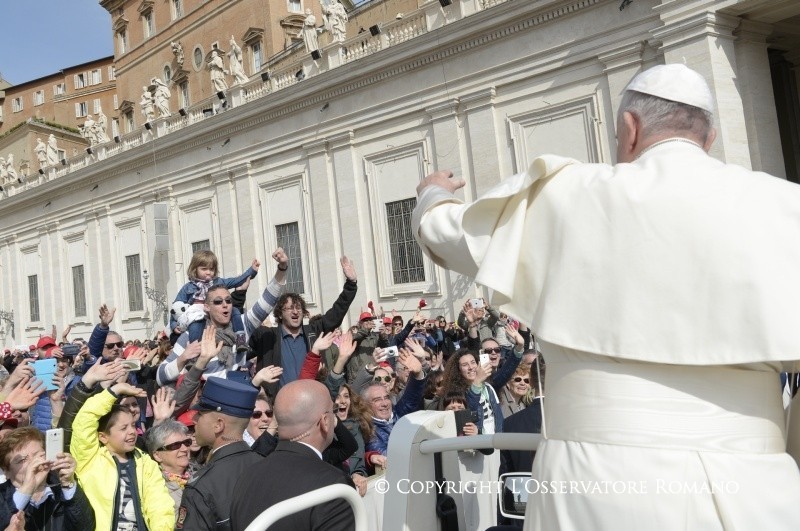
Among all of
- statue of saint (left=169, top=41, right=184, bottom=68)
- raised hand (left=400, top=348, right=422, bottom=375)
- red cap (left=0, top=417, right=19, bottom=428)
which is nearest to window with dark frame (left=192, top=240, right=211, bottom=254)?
statue of saint (left=169, top=41, right=184, bottom=68)

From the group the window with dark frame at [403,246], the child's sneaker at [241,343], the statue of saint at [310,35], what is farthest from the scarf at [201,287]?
the statue of saint at [310,35]

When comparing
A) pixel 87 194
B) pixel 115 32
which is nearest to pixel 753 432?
pixel 87 194

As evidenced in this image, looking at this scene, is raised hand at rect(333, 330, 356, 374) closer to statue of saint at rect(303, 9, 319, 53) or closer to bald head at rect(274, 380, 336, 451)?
bald head at rect(274, 380, 336, 451)

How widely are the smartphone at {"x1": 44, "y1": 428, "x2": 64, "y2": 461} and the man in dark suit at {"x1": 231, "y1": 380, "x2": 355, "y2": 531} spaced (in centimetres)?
123

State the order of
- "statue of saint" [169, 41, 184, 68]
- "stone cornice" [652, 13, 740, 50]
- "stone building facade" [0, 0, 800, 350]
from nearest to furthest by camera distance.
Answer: "stone cornice" [652, 13, 740, 50]
"stone building facade" [0, 0, 800, 350]
"statue of saint" [169, 41, 184, 68]

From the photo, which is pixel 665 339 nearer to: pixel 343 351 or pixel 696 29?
pixel 343 351

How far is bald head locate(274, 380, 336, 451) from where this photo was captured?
331 centimetres

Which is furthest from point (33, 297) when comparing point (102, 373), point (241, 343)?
point (102, 373)

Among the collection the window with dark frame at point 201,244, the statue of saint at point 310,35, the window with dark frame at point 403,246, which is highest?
the statue of saint at point 310,35

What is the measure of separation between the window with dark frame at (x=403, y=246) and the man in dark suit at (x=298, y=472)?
16.1 meters

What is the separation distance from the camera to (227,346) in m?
6.15

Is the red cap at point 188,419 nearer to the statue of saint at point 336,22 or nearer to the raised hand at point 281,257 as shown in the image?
the raised hand at point 281,257

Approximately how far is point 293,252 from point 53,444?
63.1 ft

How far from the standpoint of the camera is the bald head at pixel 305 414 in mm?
3314
